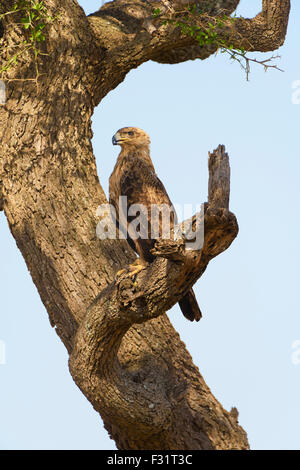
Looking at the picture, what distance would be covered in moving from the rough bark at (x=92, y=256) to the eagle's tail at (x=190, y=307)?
286mm

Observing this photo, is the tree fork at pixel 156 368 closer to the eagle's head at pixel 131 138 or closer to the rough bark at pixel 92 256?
the rough bark at pixel 92 256

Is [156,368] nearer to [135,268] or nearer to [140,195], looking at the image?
[135,268]

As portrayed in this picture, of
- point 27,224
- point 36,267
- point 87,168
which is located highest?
point 87,168

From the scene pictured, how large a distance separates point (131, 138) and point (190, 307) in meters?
1.65

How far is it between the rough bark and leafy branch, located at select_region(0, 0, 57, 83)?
7cm

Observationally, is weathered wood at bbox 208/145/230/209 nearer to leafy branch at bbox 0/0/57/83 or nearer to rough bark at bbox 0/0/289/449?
rough bark at bbox 0/0/289/449

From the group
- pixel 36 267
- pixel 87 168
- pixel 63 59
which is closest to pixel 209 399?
pixel 36 267

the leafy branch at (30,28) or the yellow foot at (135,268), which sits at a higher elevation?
the leafy branch at (30,28)

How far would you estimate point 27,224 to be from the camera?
17.7 feet

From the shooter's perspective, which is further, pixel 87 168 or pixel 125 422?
pixel 87 168

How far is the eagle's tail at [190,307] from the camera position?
4855 millimetres

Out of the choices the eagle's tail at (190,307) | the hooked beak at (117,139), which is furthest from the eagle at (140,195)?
the hooked beak at (117,139)

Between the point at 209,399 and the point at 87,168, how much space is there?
2107 mm

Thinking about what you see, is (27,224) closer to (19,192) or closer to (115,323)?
(19,192)
